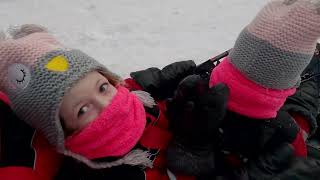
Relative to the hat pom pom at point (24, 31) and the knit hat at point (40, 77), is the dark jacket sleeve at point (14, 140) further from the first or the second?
the hat pom pom at point (24, 31)

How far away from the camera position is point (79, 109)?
3.73 feet

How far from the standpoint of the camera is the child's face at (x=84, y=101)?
1119 mm

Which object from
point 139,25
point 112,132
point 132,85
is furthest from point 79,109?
point 139,25

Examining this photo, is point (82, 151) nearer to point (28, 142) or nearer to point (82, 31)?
point (28, 142)

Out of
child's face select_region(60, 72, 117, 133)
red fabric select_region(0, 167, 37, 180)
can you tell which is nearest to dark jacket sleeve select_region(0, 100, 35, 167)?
red fabric select_region(0, 167, 37, 180)

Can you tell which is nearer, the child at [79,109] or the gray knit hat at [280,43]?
the child at [79,109]

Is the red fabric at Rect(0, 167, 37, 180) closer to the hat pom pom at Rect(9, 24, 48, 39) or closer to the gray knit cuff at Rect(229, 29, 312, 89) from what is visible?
the hat pom pom at Rect(9, 24, 48, 39)

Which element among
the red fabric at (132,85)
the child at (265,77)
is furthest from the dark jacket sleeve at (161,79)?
the child at (265,77)

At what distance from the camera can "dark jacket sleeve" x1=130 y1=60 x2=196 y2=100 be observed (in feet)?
5.30

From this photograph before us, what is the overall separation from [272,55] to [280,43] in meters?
0.05

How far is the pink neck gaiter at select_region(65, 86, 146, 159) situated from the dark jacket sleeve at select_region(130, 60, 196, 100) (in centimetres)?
34

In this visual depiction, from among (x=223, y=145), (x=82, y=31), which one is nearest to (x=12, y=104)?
(x=223, y=145)

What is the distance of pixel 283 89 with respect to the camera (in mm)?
1442

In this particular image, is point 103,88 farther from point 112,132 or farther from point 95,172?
point 95,172
